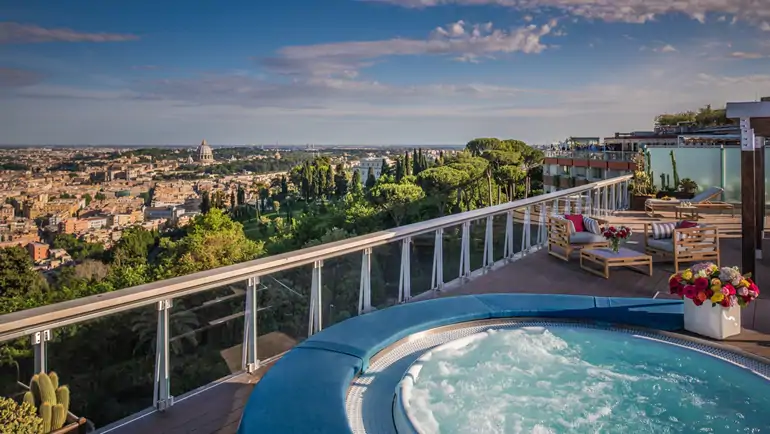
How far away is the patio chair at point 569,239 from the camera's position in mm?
6418

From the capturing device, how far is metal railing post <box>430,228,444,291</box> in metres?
5.10

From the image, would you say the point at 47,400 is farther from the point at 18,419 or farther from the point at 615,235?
the point at 615,235

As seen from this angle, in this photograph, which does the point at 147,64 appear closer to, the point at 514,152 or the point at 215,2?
the point at 215,2

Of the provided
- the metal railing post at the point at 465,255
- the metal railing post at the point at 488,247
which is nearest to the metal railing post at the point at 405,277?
the metal railing post at the point at 465,255

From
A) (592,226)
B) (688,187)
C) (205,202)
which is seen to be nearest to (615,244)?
(592,226)

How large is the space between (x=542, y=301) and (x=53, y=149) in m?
69.9

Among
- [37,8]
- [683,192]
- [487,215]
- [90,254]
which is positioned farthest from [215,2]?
[487,215]

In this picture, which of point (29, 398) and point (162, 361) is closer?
point (29, 398)

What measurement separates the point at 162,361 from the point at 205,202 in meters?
52.3

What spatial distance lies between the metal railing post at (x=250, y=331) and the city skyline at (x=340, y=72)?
33.3 m

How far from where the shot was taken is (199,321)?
292cm

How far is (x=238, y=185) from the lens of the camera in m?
59.1

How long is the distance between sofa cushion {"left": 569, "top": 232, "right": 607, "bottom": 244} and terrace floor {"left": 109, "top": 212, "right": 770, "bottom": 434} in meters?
0.26

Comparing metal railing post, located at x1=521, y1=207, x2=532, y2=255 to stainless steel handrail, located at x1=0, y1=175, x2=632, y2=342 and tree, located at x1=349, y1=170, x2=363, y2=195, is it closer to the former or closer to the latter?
stainless steel handrail, located at x1=0, y1=175, x2=632, y2=342
